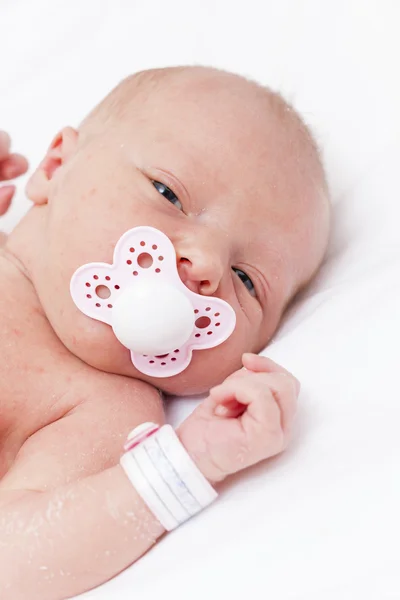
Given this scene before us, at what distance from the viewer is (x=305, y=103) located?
1741 millimetres

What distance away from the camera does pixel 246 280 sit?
4.41 ft

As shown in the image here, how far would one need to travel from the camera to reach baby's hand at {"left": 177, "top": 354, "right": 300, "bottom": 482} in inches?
39.6

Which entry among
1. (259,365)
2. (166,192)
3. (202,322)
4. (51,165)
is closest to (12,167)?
(51,165)

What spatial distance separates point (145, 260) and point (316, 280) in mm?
484

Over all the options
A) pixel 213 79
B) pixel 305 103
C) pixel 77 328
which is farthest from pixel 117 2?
pixel 77 328

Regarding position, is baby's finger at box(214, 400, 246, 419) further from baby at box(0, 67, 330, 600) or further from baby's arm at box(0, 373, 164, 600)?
baby's arm at box(0, 373, 164, 600)

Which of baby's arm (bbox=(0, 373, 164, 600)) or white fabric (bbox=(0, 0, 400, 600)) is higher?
white fabric (bbox=(0, 0, 400, 600))

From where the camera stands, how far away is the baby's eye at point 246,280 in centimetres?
132

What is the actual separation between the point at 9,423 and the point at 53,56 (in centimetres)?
115

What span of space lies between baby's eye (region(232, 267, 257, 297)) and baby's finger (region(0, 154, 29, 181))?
2.05 ft

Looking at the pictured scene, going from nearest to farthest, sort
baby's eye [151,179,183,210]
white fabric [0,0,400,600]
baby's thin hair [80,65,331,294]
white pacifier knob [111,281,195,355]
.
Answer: white fabric [0,0,400,600], white pacifier knob [111,281,195,355], baby's eye [151,179,183,210], baby's thin hair [80,65,331,294]

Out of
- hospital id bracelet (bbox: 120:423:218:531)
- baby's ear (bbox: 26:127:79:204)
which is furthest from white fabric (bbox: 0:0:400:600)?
baby's ear (bbox: 26:127:79:204)

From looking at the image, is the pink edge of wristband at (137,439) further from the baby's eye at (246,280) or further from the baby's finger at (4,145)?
the baby's finger at (4,145)

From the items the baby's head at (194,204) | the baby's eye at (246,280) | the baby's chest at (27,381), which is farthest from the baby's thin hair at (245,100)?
the baby's chest at (27,381)
